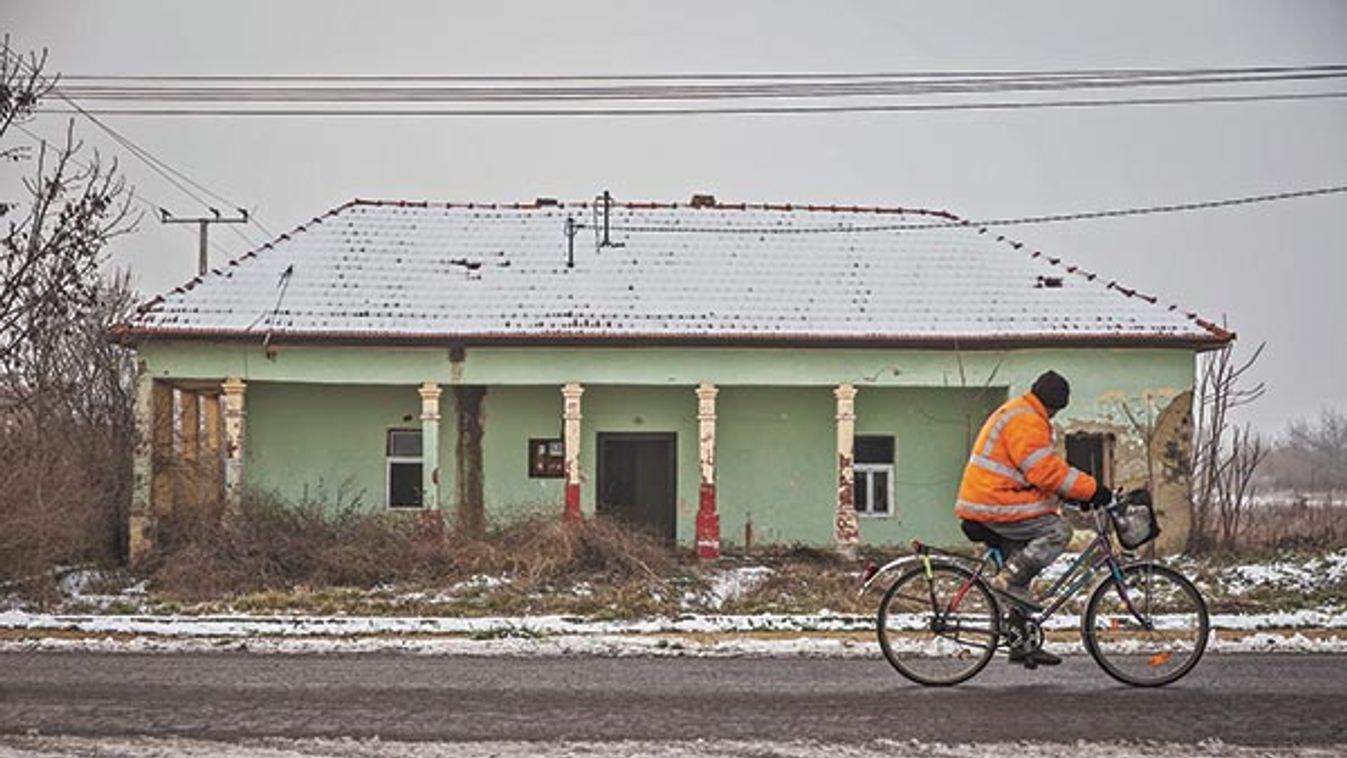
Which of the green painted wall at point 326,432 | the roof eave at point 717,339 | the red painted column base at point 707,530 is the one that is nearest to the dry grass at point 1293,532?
the roof eave at point 717,339

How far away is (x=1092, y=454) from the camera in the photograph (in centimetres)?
2161

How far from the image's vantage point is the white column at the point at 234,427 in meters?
20.1

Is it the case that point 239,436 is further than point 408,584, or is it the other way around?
point 239,436

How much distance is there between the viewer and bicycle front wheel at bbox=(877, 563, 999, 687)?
7.96 m

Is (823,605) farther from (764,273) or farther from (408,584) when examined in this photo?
(764,273)

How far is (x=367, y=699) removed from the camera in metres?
7.39

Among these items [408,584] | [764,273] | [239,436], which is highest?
[764,273]

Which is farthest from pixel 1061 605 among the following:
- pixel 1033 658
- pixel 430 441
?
pixel 430 441

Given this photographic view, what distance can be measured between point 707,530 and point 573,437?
2.42 meters

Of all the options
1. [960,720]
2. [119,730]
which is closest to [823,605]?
[960,720]

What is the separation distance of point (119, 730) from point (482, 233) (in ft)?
59.1

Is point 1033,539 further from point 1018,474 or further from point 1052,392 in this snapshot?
point 1052,392

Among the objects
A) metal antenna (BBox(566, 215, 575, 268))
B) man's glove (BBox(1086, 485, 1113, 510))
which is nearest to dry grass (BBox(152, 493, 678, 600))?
metal antenna (BBox(566, 215, 575, 268))

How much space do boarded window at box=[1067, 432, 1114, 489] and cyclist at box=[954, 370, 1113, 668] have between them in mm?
13484
